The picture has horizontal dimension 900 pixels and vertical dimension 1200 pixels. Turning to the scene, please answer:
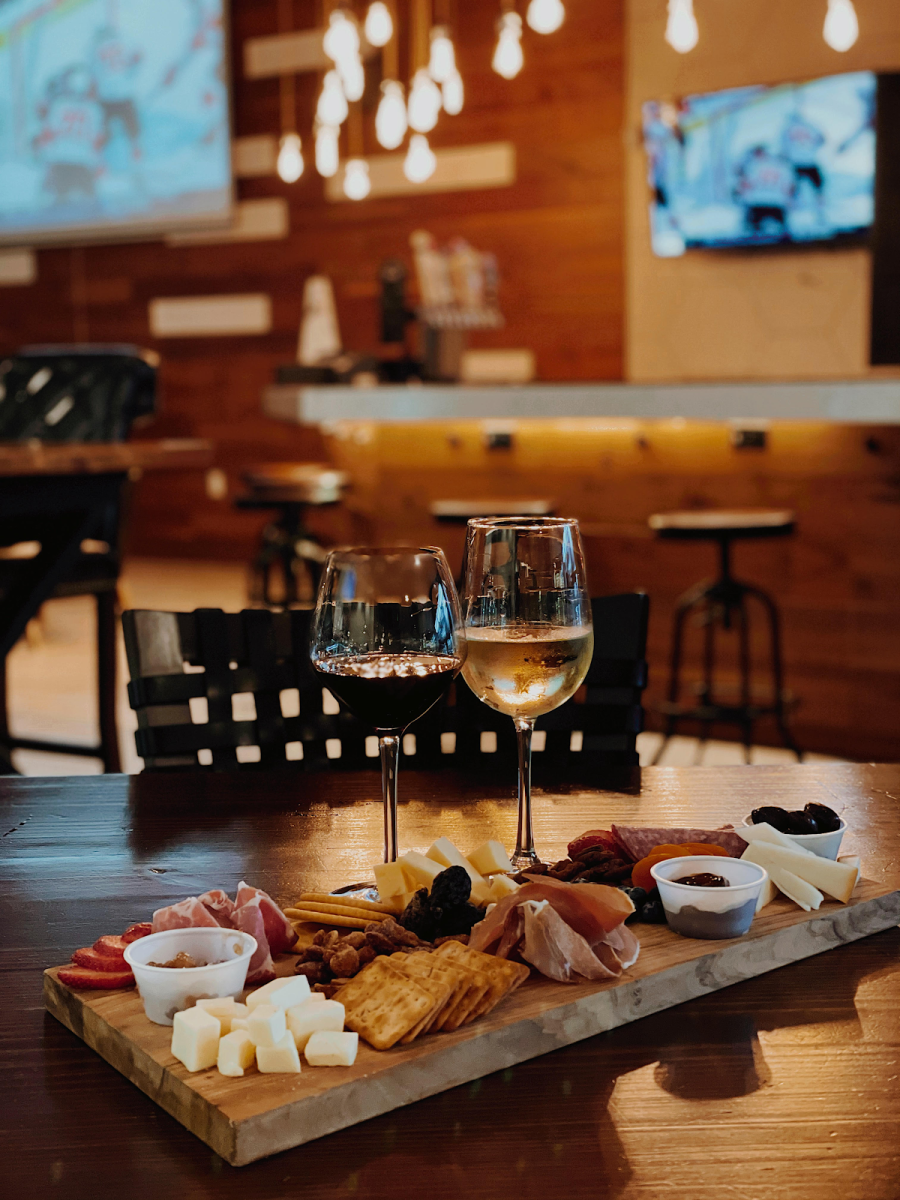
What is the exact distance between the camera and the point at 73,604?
7.55 m

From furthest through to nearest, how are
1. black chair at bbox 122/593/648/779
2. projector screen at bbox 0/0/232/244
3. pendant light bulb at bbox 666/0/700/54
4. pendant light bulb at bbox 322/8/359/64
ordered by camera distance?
projector screen at bbox 0/0/232/244 < pendant light bulb at bbox 322/8/359/64 < pendant light bulb at bbox 666/0/700/54 < black chair at bbox 122/593/648/779

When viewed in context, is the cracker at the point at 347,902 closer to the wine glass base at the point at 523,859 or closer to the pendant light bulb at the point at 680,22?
the wine glass base at the point at 523,859

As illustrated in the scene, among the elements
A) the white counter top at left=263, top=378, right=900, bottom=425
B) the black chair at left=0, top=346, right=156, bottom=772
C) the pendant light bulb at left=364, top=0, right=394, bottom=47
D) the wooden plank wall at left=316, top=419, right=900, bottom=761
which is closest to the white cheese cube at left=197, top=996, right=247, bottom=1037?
the black chair at left=0, top=346, right=156, bottom=772

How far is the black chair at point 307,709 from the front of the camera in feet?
4.59

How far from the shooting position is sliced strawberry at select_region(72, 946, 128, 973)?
690mm

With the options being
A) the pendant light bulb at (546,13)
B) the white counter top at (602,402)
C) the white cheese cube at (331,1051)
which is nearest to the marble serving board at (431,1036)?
the white cheese cube at (331,1051)

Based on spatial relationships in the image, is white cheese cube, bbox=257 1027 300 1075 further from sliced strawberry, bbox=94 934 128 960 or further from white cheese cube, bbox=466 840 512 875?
white cheese cube, bbox=466 840 512 875

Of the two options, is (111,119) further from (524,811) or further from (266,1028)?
(266,1028)

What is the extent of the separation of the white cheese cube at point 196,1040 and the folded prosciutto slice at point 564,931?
17 cm

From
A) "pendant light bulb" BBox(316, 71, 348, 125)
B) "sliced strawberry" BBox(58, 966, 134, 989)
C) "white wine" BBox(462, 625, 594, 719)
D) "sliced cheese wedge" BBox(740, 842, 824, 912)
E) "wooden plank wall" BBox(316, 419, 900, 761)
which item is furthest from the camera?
"pendant light bulb" BBox(316, 71, 348, 125)

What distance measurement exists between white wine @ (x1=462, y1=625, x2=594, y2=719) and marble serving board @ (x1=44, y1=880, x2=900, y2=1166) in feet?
0.65

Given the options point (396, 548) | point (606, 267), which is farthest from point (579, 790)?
point (606, 267)

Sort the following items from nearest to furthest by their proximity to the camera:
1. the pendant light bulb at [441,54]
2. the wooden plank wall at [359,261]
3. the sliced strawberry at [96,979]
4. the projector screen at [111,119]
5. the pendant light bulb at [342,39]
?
the sliced strawberry at [96,979] < the pendant light bulb at [342,39] < the pendant light bulb at [441,54] < the wooden plank wall at [359,261] < the projector screen at [111,119]

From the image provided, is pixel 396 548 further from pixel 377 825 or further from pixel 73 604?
pixel 73 604
